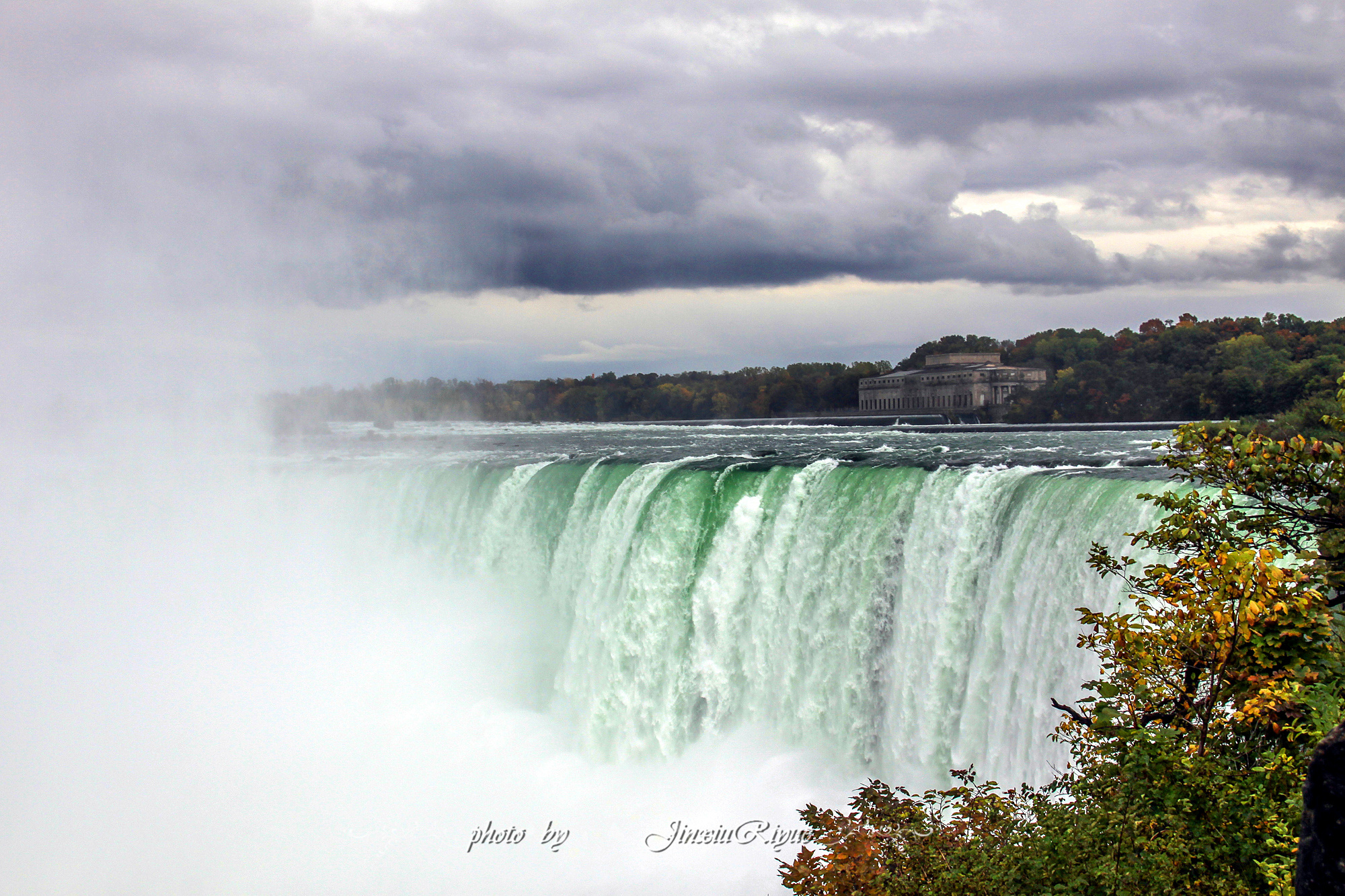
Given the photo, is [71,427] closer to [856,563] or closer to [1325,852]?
[856,563]

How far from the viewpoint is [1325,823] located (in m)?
3.07

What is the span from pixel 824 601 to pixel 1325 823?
1174 cm

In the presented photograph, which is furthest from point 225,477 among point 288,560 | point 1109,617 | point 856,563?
point 1109,617

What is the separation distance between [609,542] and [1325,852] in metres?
15.9

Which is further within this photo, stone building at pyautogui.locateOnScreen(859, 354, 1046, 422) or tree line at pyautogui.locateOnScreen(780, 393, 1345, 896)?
stone building at pyautogui.locateOnScreen(859, 354, 1046, 422)

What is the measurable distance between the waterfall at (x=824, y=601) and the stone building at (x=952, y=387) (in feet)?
157

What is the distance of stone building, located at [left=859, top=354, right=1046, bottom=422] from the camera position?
64.8 meters

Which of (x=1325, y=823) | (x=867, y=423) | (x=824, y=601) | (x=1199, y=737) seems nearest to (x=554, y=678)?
(x=824, y=601)

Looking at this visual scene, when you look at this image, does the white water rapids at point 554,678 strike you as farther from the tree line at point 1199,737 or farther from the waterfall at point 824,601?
the tree line at point 1199,737

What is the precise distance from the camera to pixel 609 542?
18.7 m

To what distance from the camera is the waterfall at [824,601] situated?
11.3 m

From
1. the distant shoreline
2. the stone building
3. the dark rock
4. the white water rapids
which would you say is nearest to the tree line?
the dark rock

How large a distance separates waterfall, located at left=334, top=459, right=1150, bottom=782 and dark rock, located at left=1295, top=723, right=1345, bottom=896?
288 inches

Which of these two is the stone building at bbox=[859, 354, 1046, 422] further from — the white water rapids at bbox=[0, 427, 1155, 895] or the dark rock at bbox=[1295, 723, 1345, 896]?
the dark rock at bbox=[1295, 723, 1345, 896]
